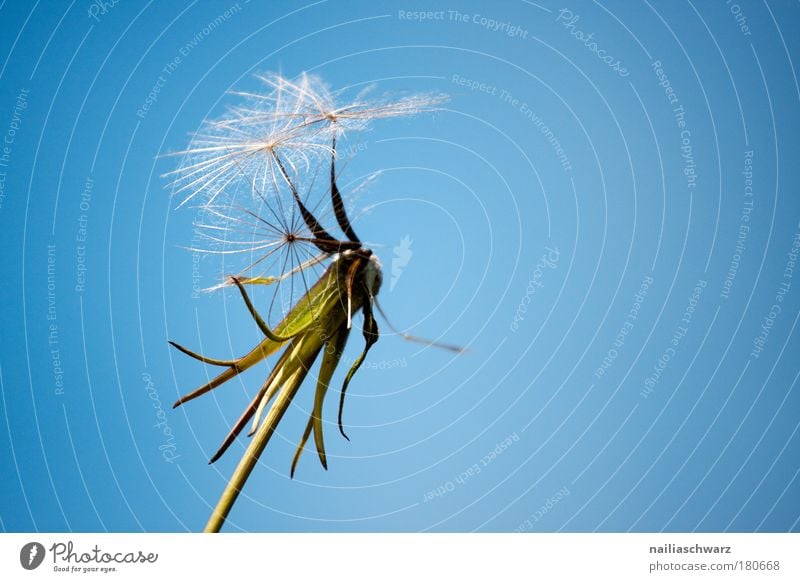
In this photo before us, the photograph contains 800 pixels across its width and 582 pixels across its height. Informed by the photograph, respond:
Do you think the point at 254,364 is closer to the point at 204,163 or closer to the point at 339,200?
the point at 339,200

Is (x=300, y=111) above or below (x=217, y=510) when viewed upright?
above

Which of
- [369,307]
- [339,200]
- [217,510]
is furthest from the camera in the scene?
[369,307]

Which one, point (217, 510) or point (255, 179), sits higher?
point (255, 179)

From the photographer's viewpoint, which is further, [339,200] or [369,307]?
[369,307]
